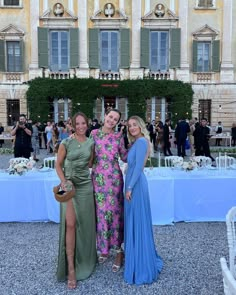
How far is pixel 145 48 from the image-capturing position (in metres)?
19.5

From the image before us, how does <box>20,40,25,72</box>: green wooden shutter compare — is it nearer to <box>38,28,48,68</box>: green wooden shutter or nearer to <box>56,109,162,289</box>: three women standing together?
<box>38,28,48,68</box>: green wooden shutter

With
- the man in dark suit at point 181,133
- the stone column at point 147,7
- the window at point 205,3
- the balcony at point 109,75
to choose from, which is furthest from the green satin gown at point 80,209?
the window at point 205,3

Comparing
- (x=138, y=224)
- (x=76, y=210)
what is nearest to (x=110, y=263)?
(x=138, y=224)

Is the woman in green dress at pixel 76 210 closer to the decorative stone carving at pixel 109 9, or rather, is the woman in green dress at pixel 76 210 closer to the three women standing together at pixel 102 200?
the three women standing together at pixel 102 200

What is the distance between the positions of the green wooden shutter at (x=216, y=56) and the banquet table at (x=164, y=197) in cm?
1576

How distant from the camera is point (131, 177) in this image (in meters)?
3.25

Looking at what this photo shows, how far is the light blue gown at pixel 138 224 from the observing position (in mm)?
3229

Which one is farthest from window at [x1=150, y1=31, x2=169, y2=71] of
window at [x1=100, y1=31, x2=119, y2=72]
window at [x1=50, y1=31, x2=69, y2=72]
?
window at [x1=50, y1=31, x2=69, y2=72]

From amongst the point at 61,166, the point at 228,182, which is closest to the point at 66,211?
the point at 61,166

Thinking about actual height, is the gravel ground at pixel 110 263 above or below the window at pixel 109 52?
below

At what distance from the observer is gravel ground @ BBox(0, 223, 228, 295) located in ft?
10.6

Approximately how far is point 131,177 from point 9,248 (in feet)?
6.93

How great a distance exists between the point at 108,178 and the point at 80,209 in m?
0.42

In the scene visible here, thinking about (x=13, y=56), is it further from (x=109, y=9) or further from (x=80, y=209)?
(x=80, y=209)
